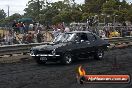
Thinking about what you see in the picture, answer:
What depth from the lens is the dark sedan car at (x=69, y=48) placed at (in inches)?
616

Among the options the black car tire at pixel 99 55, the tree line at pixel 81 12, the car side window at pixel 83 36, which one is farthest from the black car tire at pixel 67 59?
the tree line at pixel 81 12

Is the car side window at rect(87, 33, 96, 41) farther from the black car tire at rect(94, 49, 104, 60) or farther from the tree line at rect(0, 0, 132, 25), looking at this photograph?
the tree line at rect(0, 0, 132, 25)

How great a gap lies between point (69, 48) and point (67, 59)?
53cm

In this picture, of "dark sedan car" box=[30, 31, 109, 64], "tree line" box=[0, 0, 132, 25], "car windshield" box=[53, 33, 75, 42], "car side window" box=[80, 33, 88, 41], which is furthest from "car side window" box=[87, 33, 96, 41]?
A: "tree line" box=[0, 0, 132, 25]

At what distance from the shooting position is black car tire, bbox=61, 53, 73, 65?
15.8 meters

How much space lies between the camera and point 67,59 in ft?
52.8

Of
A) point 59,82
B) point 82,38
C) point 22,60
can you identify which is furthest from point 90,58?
point 59,82

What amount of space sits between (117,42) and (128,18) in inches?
1416

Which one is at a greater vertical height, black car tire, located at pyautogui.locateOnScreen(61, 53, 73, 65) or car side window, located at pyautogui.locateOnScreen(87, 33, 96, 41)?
car side window, located at pyautogui.locateOnScreen(87, 33, 96, 41)

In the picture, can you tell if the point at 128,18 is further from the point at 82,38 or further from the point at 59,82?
the point at 59,82

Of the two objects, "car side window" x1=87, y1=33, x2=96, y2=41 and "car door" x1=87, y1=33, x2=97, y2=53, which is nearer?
"car door" x1=87, y1=33, x2=97, y2=53

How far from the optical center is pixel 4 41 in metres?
20.4

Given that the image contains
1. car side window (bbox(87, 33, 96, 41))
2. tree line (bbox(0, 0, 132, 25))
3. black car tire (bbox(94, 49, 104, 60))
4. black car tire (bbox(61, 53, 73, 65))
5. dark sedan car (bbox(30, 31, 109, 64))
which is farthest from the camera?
tree line (bbox(0, 0, 132, 25))

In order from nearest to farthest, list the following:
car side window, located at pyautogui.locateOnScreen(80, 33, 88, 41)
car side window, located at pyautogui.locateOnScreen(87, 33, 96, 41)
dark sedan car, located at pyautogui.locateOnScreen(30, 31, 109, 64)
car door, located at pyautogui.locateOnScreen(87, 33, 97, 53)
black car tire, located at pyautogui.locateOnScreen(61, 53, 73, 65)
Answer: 1. dark sedan car, located at pyautogui.locateOnScreen(30, 31, 109, 64)
2. black car tire, located at pyautogui.locateOnScreen(61, 53, 73, 65)
3. car side window, located at pyautogui.locateOnScreen(80, 33, 88, 41)
4. car door, located at pyautogui.locateOnScreen(87, 33, 97, 53)
5. car side window, located at pyautogui.locateOnScreen(87, 33, 96, 41)
